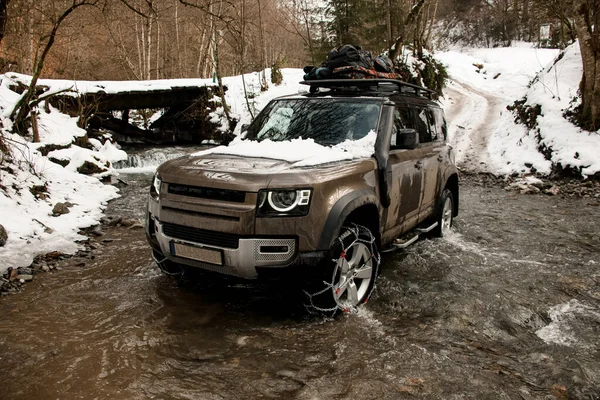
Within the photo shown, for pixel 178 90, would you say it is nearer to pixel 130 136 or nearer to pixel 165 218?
pixel 130 136

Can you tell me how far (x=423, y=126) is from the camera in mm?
5570

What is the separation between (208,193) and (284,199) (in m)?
0.61

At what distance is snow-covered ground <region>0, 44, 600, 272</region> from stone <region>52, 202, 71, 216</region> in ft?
0.24

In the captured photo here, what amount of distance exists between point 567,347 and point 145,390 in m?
3.21

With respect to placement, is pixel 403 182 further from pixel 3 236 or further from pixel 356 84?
pixel 3 236

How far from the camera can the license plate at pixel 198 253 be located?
3.47 m

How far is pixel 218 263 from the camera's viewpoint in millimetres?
3477

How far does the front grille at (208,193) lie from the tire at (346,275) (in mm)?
829

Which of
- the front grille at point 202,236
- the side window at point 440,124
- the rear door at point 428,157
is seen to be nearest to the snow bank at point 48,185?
the front grille at point 202,236

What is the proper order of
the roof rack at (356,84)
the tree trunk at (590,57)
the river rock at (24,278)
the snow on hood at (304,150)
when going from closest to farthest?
1. the snow on hood at (304,150)
2. the river rock at (24,278)
3. the roof rack at (356,84)
4. the tree trunk at (590,57)

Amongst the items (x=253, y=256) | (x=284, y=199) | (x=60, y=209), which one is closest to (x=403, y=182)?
(x=284, y=199)

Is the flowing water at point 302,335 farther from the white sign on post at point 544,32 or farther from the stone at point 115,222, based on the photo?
the white sign on post at point 544,32

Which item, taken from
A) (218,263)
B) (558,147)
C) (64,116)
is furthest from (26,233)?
(558,147)

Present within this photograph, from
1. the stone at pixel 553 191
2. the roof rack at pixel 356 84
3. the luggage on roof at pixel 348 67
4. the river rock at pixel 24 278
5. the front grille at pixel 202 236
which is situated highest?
the luggage on roof at pixel 348 67
